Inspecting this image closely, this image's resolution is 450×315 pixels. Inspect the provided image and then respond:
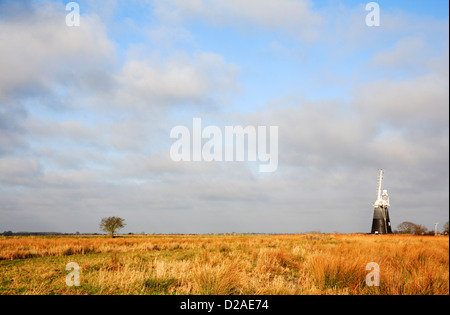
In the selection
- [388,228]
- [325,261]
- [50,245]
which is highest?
[325,261]

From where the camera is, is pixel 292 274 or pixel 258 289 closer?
pixel 258 289

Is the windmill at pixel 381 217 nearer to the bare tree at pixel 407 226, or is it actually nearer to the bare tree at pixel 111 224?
the bare tree at pixel 407 226

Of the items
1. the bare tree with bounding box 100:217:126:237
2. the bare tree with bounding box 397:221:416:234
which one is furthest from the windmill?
the bare tree with bounding box 100:217:126:237

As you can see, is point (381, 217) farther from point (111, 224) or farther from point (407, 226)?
point (111, 224)

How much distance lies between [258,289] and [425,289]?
16.6ft

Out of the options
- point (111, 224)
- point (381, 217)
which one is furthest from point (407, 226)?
point (111, 224)

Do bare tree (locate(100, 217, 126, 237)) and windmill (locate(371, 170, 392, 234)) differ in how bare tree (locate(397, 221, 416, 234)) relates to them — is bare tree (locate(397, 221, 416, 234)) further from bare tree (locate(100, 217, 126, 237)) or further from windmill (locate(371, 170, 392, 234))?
bare tree (locate(100, 217, 126, 237))

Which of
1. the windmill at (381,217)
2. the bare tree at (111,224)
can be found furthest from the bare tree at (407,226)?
the bare tree at (111,224)

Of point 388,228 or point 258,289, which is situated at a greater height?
point 258,289

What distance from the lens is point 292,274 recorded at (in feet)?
37.7
